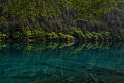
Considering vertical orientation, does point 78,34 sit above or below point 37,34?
below

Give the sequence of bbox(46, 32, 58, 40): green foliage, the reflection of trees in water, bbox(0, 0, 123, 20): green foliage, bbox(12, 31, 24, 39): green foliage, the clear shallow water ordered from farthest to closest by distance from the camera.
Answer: bbox(46, 32, 58, 40): green foliage < bbox(12, 31, 24, 39): green foliage < the reflection of trees in water < the clear shallow water < bbox(0, 0, 123, 20): green foliage

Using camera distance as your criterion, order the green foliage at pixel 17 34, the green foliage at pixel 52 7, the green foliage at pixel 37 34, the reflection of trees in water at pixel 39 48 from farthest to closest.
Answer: the green foliage at pixel 37 34 → the green foliage at pixel 17 34 → the reflection of trees in water at pixel 39 48 → the green foliage at pixel 52 7

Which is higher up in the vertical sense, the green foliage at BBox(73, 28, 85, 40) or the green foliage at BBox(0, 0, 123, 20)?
the green foliage at BBox(0, 0, 123, 20)

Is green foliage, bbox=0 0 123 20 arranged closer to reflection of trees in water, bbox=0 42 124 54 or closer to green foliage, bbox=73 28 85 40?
reflection of trees in water, bbox=0 42 124 54

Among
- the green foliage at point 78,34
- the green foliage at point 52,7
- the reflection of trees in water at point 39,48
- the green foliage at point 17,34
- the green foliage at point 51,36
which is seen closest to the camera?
the green foliage at point 52,7

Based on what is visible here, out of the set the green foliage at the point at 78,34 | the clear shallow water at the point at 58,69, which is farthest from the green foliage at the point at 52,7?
the green foliage at the point at 78,34

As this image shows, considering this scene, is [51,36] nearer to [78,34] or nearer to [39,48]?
[78,34]

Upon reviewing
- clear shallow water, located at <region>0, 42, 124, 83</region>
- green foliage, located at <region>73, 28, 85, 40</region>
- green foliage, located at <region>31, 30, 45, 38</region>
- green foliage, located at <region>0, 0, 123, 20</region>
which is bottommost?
green foliage, located at <region>73, 28, 85, 40</region>

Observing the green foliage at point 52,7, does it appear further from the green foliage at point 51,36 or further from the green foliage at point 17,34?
the green foliage at point 51,36

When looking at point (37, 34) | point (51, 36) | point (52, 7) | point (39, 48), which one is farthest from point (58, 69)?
point (51, 36)

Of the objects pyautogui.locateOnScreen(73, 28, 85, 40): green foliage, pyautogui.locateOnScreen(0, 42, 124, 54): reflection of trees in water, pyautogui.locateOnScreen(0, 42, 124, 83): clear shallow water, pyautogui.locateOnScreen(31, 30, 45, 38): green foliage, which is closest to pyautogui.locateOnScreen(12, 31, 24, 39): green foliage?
pyautogui.locateOnScreen(31, 30, 45, 38): green foliage

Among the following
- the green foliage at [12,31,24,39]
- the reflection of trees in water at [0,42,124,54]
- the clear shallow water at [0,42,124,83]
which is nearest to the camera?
the clear shallow water at [0,42,124,83]

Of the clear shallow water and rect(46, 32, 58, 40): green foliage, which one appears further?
rect(46, 32, 58, 40): green foliage

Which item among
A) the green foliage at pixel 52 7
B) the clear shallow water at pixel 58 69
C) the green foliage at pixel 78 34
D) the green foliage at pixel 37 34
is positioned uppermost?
the green foliage at pixel 52 7
